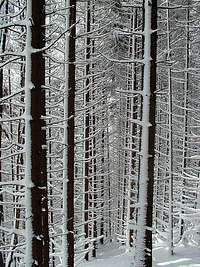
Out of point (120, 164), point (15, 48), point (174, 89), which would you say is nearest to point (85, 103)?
point (15, 48)

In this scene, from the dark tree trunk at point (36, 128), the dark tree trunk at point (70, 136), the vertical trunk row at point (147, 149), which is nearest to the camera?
the dark tree trunk at point (36, 128)

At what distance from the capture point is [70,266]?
11.3 meters

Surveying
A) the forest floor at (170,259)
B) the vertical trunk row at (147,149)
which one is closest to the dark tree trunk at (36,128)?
the vertical trunk row at (147,149)

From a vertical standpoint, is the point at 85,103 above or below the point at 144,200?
above

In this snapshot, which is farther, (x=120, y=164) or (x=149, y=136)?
(x=120, y=164)

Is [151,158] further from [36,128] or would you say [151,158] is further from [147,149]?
[36,128]

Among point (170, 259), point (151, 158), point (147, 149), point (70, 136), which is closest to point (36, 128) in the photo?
point (147, 149)

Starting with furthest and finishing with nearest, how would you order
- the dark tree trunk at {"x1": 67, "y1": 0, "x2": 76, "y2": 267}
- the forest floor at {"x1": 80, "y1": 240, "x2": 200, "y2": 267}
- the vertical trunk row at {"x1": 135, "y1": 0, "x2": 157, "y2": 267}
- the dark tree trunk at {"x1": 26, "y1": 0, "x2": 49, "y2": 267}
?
the forest floor at {"x1": 80, "y1": 240, "x2": 200, "y2": 267}, the dark tree trunk at {"x1": 67, "y1": 0, "x2": 76, "y2": 267}, the vertical trunk row at {"x1": 135, "y1": 0, "x2": 157, "y2": 267}, the dark tree trunk at {"x1": 26, "y1": 0, "x2": 49, "y2": 267}

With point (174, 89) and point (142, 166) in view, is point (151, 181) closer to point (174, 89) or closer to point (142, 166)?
point (142, 166)

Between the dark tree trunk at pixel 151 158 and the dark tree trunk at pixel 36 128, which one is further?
the dark tree trunk at pixel 151 158

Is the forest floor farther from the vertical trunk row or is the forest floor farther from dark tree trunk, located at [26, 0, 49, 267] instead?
dark tree trunk, located at [26, 0, 49, 267]

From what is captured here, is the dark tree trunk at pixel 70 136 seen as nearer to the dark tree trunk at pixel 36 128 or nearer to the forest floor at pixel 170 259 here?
the forest floor at pixel 170 259

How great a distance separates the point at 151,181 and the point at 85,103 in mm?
8337

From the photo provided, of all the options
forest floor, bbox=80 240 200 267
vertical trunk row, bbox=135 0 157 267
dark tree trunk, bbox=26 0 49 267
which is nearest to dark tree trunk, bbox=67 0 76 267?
forest floor, bbox=80 240 200 267
